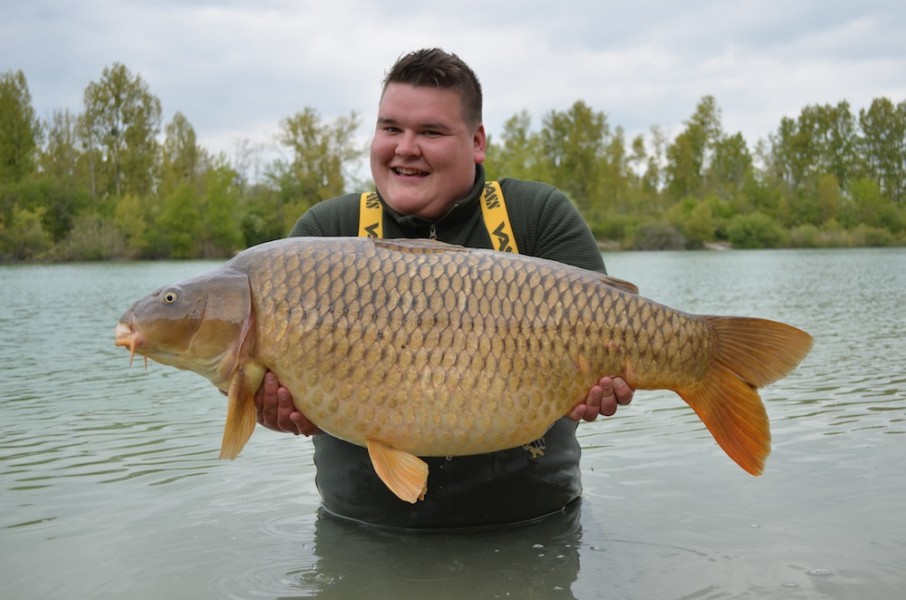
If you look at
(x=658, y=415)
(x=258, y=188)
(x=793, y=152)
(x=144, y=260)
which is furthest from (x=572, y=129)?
(x=658, y=415)

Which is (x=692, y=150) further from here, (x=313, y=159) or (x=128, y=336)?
(x=128, y=336)

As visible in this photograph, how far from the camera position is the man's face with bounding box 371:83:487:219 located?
117 inches

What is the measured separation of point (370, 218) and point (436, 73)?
1.77 ft

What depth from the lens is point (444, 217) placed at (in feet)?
10.2

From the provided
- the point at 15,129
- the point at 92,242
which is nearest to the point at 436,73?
the point at 92,242

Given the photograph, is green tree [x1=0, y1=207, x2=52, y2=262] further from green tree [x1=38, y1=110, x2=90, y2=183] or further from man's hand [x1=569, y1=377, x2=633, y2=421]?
man's hand [x1=569, y1=377, x2=633, y2=421]

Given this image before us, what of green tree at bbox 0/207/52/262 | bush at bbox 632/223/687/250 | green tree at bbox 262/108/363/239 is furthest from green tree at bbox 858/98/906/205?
green tree at bbox 0/207/52/262

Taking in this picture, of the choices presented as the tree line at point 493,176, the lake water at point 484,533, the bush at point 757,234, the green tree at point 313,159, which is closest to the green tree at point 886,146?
the tree line at point 493,176

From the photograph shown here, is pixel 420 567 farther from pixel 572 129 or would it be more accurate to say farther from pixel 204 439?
pixel 572 129

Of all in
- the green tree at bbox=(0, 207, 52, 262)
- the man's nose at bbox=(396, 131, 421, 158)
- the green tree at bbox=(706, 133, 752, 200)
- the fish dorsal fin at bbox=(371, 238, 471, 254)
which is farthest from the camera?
the green tree at bbox=(706, 133, 752, 200)

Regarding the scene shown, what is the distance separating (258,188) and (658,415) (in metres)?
48.1

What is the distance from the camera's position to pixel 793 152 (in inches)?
2295

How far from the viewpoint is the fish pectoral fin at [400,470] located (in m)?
2.36

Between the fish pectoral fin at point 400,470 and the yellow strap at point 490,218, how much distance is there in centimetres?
90
